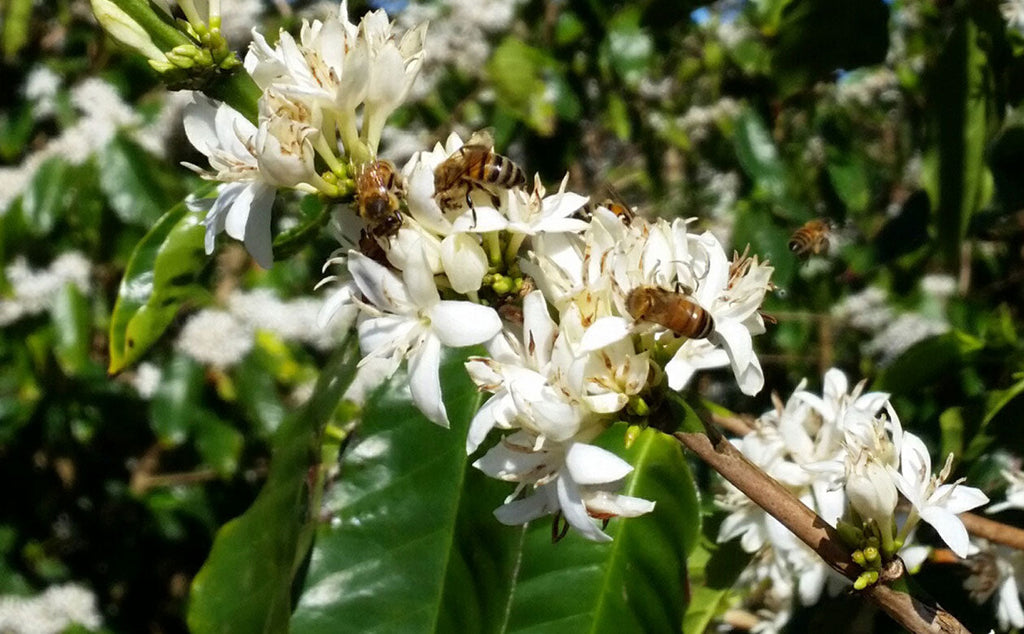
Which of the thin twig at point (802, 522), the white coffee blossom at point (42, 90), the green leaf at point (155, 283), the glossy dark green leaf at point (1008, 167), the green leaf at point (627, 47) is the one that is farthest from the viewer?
the white coffee blossom at point (42, 90)

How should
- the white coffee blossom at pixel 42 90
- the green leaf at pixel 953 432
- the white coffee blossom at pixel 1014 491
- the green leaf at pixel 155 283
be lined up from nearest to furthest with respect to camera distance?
the green leaf at pixel 155 283 < the white coffee blossom at pixel 1014 491 < the green leaf at pixel 953 432 < the white coffee blossom at pixel 42 90

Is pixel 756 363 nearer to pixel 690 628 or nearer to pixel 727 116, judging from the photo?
pixel 690 628

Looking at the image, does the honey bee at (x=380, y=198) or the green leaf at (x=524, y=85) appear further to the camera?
the green leaf at (x=524, y=85)

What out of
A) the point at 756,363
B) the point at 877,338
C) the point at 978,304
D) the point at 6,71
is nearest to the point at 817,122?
the point at 978,304

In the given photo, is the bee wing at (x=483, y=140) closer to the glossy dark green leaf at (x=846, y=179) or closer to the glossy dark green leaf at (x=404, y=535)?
the glossy dark green leaf at (x=404, y=535)

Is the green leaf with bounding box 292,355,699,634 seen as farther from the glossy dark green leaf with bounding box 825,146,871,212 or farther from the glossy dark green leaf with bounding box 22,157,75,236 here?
the glossy dark green leaf with bounding box 22,157,75,236

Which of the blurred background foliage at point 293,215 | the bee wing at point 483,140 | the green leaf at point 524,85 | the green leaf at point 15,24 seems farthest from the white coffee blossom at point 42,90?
the bee wing at point 483,140
